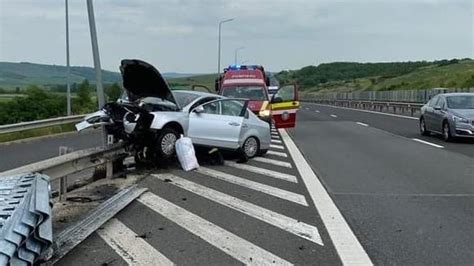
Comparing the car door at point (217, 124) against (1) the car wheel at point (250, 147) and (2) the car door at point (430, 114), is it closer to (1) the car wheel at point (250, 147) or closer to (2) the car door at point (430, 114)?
(1) the car wheel at point (250, 147)

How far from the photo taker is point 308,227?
7801mm

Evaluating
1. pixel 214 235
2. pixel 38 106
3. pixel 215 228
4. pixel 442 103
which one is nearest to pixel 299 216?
pixel 215 228

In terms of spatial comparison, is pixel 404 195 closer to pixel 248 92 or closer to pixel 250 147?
pixel 250 147

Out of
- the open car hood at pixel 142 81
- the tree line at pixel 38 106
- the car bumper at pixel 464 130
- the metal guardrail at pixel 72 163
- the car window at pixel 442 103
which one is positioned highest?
the open car hood at pixel 142 81

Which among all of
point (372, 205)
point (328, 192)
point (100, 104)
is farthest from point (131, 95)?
A: point (372, 205)

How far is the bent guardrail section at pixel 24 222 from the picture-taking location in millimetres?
4863

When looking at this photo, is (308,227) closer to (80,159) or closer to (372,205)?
(372,205)

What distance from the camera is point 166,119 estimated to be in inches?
510

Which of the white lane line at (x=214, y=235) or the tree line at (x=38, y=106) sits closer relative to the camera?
the white lane line at (x=214, y=235)

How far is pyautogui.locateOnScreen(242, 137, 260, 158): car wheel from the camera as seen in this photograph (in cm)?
1519

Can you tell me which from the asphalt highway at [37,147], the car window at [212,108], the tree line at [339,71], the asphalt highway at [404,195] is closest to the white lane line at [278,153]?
the asphalt highway at [404,195]

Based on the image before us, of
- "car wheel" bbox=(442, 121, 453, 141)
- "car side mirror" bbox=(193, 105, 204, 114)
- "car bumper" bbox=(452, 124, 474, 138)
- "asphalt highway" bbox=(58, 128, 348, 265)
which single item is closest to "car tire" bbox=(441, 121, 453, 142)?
"car wheel" bbox=(442, 121, 453, 141)

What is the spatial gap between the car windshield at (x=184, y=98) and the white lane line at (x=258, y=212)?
10.3 ft

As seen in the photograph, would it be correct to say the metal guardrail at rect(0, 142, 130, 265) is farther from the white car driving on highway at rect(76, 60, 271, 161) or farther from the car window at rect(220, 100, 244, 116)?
the car window at rect(220, 100, 244, 116)
